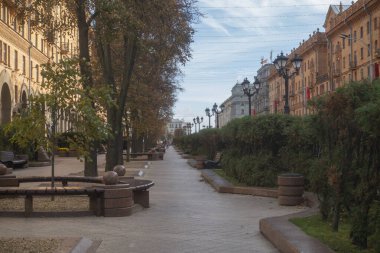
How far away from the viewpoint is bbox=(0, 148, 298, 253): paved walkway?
809 centimetres

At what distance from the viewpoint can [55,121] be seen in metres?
12.5

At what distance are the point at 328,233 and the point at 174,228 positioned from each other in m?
2.80

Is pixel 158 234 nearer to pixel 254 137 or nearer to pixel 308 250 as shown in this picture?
pixel 308 250

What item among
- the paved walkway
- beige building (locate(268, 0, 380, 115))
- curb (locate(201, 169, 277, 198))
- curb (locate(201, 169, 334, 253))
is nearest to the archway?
beige building (locate(268, 0, 380, 115))

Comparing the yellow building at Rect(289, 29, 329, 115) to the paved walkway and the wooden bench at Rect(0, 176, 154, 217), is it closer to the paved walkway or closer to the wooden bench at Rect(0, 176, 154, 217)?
the paved walkway

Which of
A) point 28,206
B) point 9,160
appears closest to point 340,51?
point 9,160

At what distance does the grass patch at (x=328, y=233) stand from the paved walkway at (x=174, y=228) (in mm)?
661

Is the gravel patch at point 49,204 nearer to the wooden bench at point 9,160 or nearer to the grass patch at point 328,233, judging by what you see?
the grass patch at point 328,233

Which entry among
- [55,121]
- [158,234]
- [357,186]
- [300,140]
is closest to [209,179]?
[300,140]

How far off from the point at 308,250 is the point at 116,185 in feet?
17.6

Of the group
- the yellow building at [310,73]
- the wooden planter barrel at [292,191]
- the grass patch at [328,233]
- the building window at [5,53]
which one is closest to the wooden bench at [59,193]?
the grass patch at [328,233]

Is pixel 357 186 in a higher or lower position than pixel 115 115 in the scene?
lower

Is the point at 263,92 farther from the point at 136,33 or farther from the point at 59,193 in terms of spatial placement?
the point at 59,193

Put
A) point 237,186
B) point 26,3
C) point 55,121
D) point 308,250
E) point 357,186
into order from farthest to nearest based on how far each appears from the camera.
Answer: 1. point 26,3
2. point 237,186
3. point 55,121
4. point 357,186
5. point 308,250
